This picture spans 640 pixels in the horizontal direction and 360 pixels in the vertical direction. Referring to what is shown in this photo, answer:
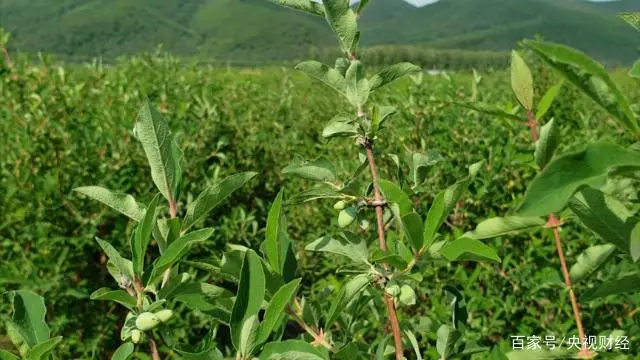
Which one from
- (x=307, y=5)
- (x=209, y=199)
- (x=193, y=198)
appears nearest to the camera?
(x=209, y=199)

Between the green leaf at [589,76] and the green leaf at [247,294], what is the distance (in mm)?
424

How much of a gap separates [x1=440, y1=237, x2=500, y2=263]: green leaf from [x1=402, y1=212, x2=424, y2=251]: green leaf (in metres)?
0.05

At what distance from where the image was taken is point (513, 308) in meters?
3.02

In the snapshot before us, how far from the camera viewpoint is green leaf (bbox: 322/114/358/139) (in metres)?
0.97

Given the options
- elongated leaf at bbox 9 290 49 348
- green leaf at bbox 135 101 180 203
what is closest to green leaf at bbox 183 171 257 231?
green leaf at bbox 135 101 180 203

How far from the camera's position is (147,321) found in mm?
766

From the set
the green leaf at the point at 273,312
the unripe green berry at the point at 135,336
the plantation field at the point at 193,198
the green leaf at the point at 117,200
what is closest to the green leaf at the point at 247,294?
the green leaf at the point at 273,312

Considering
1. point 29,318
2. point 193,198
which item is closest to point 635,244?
point 29,318

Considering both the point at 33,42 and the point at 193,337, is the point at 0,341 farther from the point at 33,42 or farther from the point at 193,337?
the point at 33,42

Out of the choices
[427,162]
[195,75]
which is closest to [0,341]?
[427,162]

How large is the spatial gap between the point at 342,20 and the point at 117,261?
0.48m

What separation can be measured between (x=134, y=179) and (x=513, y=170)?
248 cm

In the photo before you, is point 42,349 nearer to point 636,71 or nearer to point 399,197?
point 399,197

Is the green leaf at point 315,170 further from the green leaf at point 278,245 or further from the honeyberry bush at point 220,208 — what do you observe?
the honeyberry bush at point 220,208
